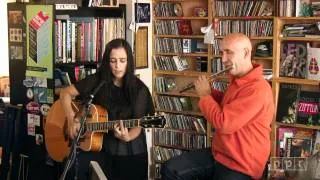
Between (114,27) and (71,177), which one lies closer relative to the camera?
(71,177)

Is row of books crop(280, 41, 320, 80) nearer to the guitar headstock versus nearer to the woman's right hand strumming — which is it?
the guitar headstock

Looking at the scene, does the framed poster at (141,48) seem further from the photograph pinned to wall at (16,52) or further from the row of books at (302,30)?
the row of books at (302,30)

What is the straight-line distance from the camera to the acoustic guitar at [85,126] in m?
3.26

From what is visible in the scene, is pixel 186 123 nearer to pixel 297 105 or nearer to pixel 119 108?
pixel 297 105

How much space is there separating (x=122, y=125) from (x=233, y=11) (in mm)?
1470

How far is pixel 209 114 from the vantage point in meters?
2.89

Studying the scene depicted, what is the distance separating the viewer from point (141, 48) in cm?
453

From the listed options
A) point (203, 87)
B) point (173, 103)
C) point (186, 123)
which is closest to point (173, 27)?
point (173, 103)

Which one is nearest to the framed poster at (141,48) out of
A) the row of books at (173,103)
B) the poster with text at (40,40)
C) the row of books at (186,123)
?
the row of books at (173,103)

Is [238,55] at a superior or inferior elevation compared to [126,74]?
superior

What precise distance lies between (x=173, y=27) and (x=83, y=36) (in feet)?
2.93

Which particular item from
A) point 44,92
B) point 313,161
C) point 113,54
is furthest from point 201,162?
point 44,92

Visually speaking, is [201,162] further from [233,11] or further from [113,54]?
[233,11]

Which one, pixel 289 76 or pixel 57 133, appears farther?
pixel 289 76
